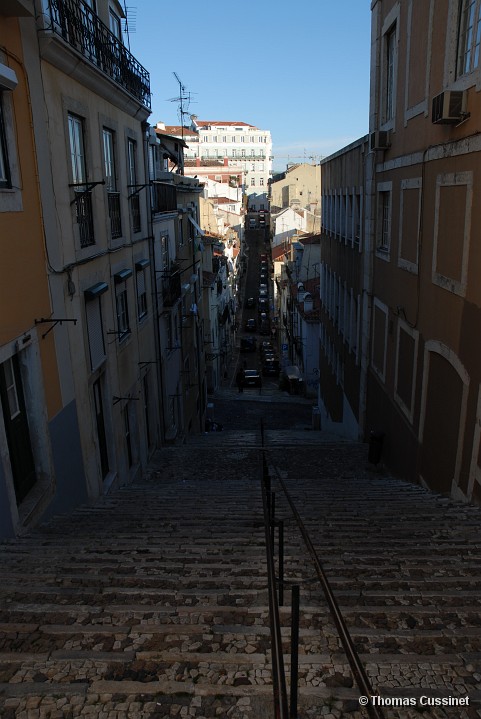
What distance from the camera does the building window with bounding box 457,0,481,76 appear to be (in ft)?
25.2

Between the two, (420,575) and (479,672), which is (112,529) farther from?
(479,672)

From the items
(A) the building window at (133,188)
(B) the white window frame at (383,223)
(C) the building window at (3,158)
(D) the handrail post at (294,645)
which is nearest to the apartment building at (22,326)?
(C) the building window at (3,158)

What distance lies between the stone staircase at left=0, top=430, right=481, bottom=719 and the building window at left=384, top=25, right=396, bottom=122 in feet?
30.0

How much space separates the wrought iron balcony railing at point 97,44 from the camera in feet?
28.6

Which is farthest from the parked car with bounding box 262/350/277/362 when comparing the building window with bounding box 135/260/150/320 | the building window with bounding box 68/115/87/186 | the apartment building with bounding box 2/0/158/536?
the building window with bounding box 68/115/87/186

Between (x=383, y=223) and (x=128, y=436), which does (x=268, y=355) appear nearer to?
(x=383, y=223)

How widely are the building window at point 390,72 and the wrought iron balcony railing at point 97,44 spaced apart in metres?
5.74

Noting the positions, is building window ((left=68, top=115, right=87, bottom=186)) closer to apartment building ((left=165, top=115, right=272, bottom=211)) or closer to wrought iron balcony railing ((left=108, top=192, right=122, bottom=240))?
wrought iron balcony railing ((left=108, top=192, right=122, bottom=240))

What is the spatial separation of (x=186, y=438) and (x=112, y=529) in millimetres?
12714

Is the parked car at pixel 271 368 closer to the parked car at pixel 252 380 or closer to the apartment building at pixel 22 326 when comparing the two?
the parked car at pixel 252 380

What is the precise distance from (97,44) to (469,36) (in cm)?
642

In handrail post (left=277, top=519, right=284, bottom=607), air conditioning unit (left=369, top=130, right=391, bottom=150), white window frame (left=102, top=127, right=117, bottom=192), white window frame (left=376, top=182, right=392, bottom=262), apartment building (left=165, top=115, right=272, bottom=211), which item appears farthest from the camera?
apartment building (left=165, top=115, right=272, bottom=211)

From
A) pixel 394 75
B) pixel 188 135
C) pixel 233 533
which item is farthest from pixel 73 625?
pixel 188 135

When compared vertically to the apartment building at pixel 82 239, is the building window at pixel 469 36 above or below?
above
